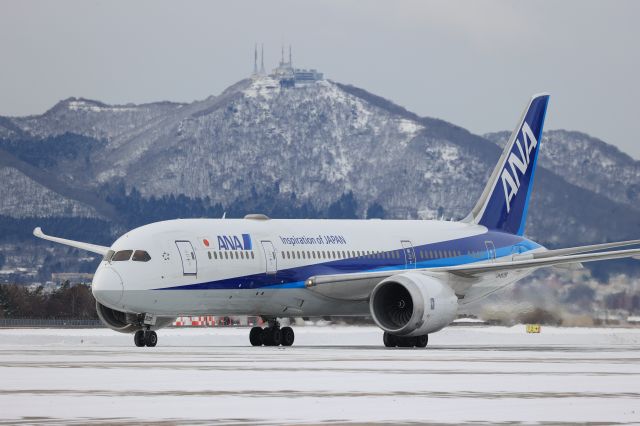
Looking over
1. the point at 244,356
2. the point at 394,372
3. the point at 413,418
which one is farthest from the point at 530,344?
the point at 413,418

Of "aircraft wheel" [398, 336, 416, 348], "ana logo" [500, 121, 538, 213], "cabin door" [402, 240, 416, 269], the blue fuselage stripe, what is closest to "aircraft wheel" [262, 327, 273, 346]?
the blue fuselage stripe

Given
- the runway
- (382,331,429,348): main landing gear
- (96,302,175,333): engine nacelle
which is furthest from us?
(382,331,429,348): main landing gear

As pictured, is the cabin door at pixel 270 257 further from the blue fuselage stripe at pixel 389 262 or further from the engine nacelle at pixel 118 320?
the engine nacelle at pixel 118 320

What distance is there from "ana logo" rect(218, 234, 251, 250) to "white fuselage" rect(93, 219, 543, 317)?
0.03 metres

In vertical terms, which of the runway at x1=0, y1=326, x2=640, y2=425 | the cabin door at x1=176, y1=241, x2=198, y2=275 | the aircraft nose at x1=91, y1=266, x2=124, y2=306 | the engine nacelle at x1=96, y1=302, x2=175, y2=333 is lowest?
the runway at x1=0, y1=326, x2=640, y2=425

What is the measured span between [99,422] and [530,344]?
3046cm

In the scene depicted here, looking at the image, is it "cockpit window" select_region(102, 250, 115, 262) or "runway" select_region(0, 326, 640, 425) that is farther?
"cockpit window" select_region(102, 250, 115, 262)

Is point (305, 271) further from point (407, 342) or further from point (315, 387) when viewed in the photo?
point (315, 387)

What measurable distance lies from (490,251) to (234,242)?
430 inches

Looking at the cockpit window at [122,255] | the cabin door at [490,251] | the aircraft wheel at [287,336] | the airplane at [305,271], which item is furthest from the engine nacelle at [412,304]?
the cockpit window at [122,255]

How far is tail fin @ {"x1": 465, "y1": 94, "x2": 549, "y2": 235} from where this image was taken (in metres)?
49.3

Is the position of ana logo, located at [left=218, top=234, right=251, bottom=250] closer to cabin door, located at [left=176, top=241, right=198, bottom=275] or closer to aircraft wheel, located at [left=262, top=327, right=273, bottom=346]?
cabin door, located at [left=176, top=241, right=198, bottom=275]

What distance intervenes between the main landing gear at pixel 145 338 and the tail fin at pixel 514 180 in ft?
48.0

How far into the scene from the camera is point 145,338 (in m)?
38.4
